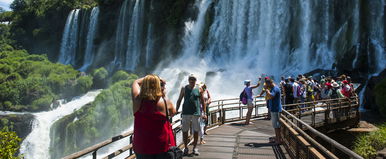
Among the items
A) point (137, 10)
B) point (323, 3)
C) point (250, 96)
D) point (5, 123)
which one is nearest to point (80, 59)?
point (137, 10)

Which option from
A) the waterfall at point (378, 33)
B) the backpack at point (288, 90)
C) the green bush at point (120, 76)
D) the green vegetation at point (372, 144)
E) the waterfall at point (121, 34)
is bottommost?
the green vegetation at point (372, 144)

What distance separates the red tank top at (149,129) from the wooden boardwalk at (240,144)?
128 inches

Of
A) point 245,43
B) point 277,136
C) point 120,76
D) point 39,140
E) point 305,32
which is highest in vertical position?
point 305,32

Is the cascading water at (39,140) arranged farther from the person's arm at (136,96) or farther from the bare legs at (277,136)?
the person's arm at (136,96)

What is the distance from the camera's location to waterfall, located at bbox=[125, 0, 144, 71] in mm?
37844

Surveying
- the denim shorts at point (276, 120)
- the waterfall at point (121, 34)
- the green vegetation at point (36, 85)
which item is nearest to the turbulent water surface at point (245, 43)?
the green vegetation at point (36, 85)

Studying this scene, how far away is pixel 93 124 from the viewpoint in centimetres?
2184

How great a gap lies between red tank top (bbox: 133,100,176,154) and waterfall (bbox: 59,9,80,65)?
46.3m

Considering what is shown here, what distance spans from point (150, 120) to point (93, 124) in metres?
19.9

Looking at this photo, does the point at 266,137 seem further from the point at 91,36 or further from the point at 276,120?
the point at 91,36

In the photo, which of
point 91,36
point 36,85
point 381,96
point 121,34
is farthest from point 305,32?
point 91,36

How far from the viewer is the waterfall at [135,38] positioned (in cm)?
3784

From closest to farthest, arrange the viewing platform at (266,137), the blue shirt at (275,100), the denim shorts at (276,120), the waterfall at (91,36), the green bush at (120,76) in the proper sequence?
the viewing platform at (266,137), the denim shorts at (276,120), the blue shirt at (275,100), the green bush at (120,76), the waterfall at (91,36)

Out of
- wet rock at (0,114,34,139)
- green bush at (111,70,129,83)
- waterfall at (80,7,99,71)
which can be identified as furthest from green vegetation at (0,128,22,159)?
waterfall at (80,7,99,71)
